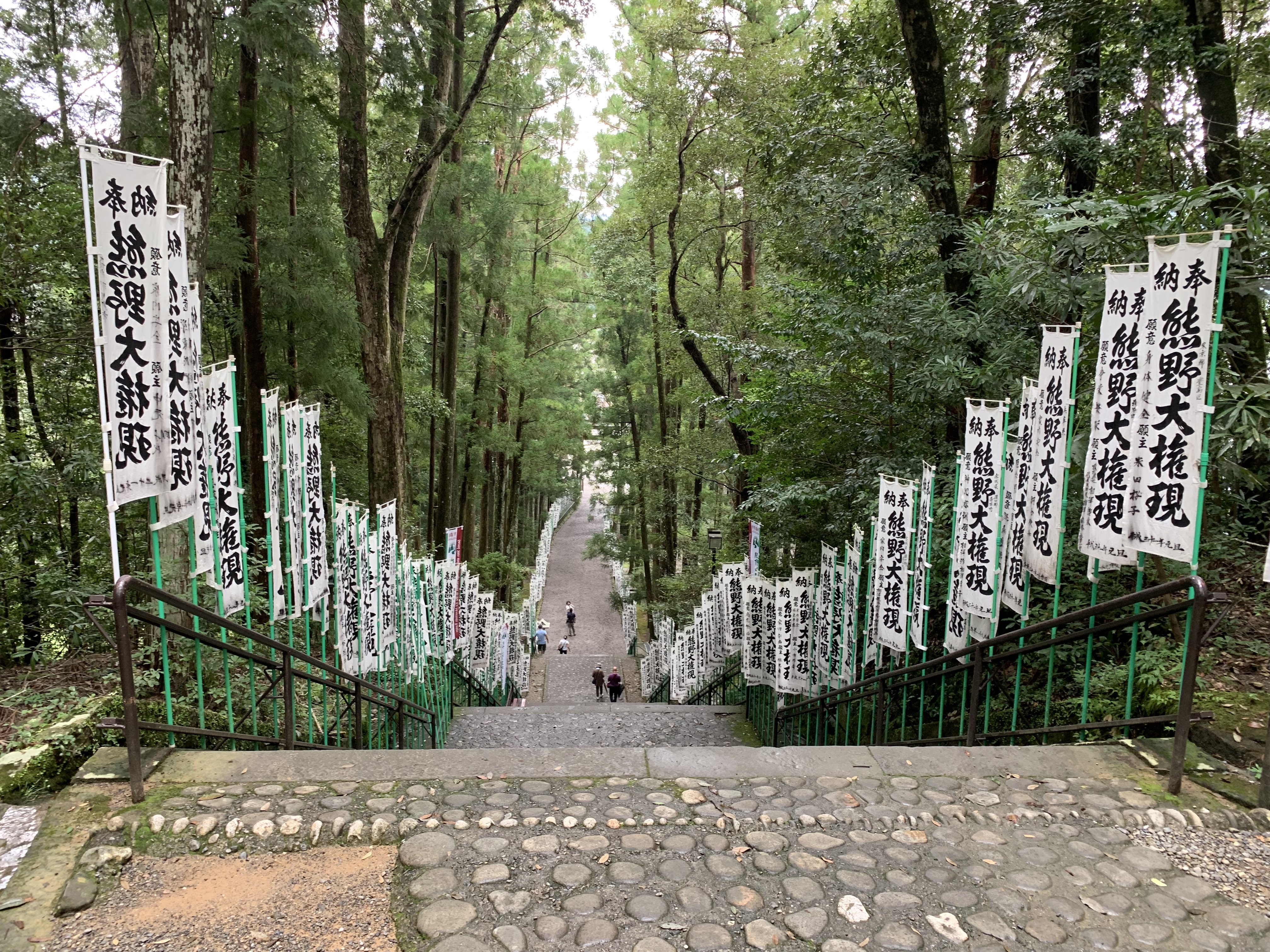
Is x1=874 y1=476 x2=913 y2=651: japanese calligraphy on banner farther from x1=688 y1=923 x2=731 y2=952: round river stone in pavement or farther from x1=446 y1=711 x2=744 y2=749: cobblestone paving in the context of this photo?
x1=446 y1=711 x2=744 y2=749: cobblestone paving

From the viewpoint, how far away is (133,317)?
133 inches

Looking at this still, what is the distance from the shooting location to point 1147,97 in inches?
277

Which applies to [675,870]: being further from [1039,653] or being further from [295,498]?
[1039,653]

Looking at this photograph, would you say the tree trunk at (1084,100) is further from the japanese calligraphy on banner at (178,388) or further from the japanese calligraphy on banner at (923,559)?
the japanese calligraphy on banner at (178,388)

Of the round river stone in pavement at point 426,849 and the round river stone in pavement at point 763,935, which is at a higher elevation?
the round river stone in pavement at point 763,935

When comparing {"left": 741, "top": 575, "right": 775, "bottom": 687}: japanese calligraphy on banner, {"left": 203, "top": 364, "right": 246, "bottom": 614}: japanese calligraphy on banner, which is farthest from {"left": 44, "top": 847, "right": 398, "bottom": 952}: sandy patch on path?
{"left": 741, "top": 575, "right": 775, "bottom": 687}: japanese calligraphy on banner

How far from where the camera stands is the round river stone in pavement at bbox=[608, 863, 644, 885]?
2768 mm

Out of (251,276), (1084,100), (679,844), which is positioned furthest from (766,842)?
(251,276)

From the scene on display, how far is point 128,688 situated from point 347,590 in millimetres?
2424

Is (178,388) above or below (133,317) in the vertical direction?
below

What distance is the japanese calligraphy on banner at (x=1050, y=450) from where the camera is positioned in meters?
4.07

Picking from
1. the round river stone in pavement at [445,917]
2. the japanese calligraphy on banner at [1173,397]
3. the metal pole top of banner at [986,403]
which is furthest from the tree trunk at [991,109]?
the round river stone in pavement at [445,917]

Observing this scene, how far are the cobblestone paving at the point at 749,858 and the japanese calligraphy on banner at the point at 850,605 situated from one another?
9.28 feet

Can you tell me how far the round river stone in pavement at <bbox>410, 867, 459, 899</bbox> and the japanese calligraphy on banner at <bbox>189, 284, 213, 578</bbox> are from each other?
80.6 inches
